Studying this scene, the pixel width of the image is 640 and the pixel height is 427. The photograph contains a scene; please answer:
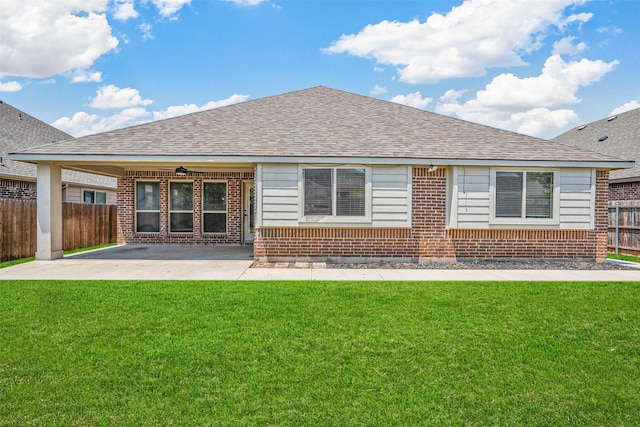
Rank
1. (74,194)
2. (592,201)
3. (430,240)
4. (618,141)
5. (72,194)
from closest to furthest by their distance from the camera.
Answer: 1. (592,201)
2. (430,240)
3. (72,194)
4. (74,194)
5. (618,141)

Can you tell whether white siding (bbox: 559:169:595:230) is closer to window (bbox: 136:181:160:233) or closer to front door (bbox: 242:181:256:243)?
front door (bbox: 242:181:256:243)

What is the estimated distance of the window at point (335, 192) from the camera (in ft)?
32.2

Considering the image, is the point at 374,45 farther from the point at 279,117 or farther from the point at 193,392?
the point at 193,392

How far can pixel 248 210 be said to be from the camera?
1435 cm

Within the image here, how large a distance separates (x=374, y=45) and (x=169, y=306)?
13.9 m

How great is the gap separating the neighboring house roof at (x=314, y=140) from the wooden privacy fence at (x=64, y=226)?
6.27 ft

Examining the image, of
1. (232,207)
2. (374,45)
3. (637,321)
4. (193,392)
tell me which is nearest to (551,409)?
(193,392)

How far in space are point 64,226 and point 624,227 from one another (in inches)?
701

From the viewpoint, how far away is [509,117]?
32.3 metres

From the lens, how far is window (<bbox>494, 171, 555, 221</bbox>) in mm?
9891

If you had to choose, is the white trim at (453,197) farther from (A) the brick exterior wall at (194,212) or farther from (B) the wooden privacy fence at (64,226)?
(B) the wooden privacy fence at (64,226)

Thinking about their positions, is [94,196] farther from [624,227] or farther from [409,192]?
[624,227]

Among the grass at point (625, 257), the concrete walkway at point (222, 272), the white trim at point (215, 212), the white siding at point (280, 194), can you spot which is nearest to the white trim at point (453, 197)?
the concrete walkway at point (222, 272)

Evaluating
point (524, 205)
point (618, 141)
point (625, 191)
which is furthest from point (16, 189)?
point (618, 141)
